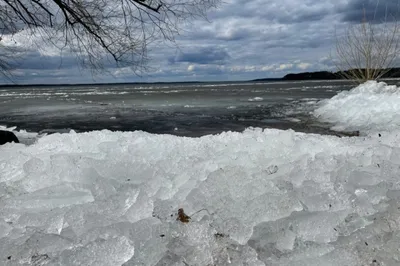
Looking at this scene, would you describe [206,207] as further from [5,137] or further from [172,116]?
[172,116]

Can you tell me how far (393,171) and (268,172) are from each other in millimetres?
696

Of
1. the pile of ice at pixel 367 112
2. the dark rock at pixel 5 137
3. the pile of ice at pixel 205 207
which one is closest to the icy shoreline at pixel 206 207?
the pile of ice at pixel 205 207

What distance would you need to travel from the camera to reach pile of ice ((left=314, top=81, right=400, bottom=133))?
25.4 feet

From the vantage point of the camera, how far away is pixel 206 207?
1604 mm

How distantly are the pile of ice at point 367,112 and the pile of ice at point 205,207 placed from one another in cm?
555

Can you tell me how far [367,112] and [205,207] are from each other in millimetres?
8770

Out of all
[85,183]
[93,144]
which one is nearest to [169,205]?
[85,183]

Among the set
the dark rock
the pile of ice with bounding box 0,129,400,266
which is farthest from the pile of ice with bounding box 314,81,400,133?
the dark rock

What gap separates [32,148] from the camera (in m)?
2.48

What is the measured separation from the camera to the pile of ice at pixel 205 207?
139cm

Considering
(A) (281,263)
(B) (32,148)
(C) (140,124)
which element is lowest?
(C) (140,124)

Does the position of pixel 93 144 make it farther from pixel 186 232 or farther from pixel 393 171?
pixel 393 171

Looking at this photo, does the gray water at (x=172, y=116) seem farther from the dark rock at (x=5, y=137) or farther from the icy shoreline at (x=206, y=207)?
the icy shoreline at (x=206, y=207)

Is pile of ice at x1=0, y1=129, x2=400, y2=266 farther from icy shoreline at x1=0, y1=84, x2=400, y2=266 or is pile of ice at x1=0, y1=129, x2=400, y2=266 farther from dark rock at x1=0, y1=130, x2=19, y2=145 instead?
dark rock at x1=0, y1=130, x2=19, y2=145
